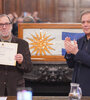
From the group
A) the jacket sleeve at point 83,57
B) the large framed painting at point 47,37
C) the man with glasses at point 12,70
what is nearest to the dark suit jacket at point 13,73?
the man with glasses at point 12,70

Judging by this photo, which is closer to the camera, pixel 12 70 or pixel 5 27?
pixel 5 27

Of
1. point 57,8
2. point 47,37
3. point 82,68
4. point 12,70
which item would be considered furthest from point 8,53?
point 57,8

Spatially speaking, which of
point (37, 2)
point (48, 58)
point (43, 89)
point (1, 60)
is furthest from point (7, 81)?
point (37, 2)

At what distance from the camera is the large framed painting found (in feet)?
13.2

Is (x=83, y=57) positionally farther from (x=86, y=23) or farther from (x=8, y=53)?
(x=8, y=53)

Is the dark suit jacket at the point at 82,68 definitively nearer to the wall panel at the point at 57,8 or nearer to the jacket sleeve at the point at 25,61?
the jacket sleeve at the point at 25,61

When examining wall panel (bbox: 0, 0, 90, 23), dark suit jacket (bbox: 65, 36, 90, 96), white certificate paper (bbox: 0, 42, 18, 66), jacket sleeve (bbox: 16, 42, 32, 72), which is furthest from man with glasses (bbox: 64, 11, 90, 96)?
wall panel (bbox: 0, 0, 90, 23)

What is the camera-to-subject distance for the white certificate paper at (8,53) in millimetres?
2518

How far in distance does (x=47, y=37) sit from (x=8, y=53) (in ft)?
5.21

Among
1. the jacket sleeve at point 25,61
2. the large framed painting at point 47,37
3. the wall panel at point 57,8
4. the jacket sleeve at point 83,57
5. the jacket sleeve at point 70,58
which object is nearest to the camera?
the jacket sleeve at point 83,57

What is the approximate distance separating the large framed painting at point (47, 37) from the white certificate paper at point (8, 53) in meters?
1.49

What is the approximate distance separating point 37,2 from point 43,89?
20.3ft

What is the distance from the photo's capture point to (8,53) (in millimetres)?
2553

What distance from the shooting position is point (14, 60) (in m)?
2.51
